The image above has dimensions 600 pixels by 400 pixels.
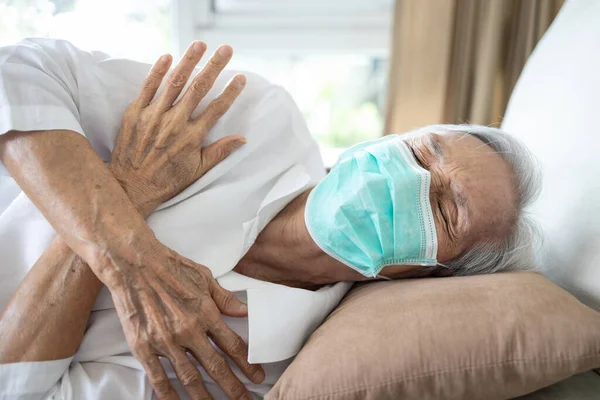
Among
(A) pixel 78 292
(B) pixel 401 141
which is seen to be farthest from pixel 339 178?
(A) pixel 78 292

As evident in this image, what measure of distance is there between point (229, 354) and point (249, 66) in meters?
1.65

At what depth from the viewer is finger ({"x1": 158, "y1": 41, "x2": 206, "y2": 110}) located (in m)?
1.14

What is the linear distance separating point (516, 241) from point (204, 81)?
0.78 m

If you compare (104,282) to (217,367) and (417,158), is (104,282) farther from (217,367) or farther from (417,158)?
(417,158)

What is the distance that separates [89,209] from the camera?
0.97m

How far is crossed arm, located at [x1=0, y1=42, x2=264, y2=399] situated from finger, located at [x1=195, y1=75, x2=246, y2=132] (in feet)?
0.67

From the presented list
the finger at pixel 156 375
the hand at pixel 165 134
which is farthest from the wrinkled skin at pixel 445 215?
the finger at pixel 156 375

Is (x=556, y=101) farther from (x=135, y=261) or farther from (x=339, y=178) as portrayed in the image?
(x=135, y=261)

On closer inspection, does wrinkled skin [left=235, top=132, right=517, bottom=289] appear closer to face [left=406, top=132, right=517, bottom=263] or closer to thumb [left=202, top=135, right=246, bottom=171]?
face [left=406, top=132, right=517, bottom=263]

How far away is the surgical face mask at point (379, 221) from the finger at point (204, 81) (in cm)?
36

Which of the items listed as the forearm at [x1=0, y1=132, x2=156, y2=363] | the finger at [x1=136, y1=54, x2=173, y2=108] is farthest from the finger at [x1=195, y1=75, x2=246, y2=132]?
the forearm at [x1=0, y1=132, x2=156, y2=363]

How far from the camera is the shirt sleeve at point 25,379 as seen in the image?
3.09ft

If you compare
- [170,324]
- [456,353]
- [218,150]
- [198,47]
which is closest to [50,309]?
[170,324]

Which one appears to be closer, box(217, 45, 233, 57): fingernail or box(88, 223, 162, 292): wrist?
box(88, 223, 162, 292): wrist
